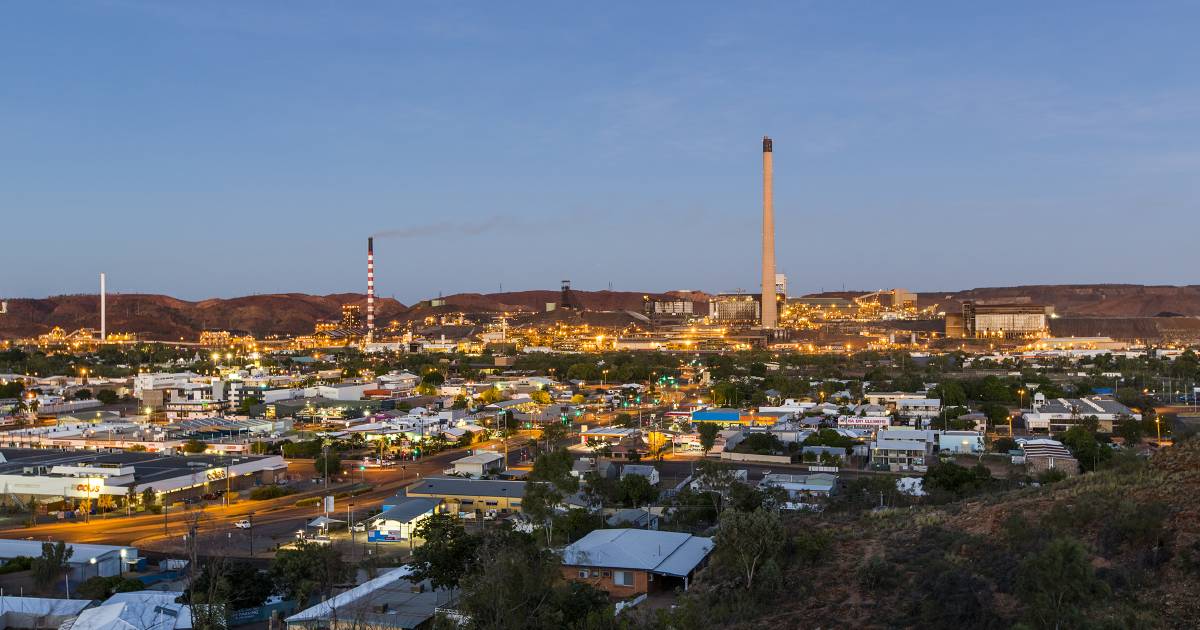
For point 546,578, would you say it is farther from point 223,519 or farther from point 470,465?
point 470,465

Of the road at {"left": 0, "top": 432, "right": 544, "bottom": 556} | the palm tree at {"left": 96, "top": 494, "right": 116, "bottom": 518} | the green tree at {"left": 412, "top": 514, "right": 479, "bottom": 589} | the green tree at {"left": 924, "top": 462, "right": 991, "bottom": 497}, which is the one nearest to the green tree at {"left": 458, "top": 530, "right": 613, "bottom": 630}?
the green tree at {"left": 412, "top": 514, "right": 479, "bottom": 589}

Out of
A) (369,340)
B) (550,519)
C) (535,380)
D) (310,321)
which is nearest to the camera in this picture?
(550,519)

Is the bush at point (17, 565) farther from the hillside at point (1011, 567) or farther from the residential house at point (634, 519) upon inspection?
the hillside at point (1011, 567)

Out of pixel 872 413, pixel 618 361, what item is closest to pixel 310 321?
pixel 618 361

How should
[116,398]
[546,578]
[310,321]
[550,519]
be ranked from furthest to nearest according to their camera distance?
[310,321] → [116,398] → [550,519] → [546,578]

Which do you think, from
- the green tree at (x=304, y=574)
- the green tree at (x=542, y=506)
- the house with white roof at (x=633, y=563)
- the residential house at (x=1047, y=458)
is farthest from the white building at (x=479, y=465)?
→ the residential house at (x=1047, y=458)

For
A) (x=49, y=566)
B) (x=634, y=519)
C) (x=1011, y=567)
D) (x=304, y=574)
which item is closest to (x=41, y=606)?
(x=49, y=566)

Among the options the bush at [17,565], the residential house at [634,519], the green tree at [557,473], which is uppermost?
the green tree at [557,473]
